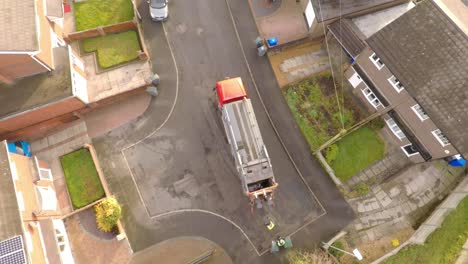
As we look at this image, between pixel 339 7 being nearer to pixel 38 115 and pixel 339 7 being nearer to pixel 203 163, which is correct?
pixel 203 163

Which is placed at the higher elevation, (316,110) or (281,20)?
(281,20)

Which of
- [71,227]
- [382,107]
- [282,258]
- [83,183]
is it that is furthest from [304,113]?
[71,227]

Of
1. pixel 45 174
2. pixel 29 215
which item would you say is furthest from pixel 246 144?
pixel 45 174

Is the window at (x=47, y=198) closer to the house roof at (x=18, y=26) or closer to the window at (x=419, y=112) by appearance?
the house roof at (x=18, y=26)

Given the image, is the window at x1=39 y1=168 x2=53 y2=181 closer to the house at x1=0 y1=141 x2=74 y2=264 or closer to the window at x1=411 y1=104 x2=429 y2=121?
the house at x1=0 y1=141 x2=74 y2=264

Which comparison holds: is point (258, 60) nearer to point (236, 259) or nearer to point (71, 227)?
point (236, 259)

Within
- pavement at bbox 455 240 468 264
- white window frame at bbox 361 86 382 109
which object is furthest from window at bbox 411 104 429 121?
pavement at bbox 455 240 468 264

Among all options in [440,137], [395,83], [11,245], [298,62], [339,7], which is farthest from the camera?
[298,62]
